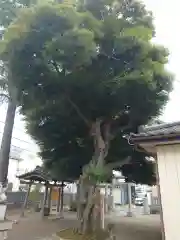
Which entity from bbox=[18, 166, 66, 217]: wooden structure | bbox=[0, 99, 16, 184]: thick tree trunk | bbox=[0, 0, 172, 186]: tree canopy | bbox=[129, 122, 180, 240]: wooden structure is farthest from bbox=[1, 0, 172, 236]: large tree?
bbox=[0, 99, 16, 184]: thick tree trunk

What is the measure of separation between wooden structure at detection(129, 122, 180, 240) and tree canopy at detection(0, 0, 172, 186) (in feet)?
11.6

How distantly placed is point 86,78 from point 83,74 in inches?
7.0

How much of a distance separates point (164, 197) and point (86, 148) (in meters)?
6.31

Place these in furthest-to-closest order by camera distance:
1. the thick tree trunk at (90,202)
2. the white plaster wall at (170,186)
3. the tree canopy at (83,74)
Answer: the thick tree trunk at (90,202), the tree canopy at (83,74), the white plaster wall at (170,186)

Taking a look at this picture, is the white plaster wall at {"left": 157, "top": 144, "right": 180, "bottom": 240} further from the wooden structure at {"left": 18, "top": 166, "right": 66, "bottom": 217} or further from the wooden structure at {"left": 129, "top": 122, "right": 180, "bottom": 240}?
the wooden structure at {"left": 18, "top": 166, "right": 66, "bottom": 217}

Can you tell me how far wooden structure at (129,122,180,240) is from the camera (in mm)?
3738

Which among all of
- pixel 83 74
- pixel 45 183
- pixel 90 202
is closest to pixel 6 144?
pixel 45 183

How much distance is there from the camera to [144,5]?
9.52 meters

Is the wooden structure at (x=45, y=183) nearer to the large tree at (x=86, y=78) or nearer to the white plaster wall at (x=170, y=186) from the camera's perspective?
the large tree at (x=86, y=78)

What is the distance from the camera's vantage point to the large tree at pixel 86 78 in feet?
21.7

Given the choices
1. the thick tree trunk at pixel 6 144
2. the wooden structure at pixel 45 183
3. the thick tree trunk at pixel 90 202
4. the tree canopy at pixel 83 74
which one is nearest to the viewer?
the tree canopy at pixel 83 74

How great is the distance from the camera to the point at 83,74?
7656 millimetres

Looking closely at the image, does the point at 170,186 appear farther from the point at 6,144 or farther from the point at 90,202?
the point at 6,144

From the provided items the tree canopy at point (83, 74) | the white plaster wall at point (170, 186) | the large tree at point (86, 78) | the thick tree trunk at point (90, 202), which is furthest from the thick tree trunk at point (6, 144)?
the white plaster wall at point (170, 186)
